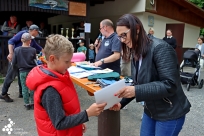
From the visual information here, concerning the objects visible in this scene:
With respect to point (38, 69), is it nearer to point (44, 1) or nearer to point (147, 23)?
point (44, 1)

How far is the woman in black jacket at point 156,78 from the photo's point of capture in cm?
131

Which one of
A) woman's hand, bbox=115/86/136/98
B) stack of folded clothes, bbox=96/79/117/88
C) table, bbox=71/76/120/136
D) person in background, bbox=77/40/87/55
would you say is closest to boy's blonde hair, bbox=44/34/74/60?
woman's hand, bbox=115/86/136/98

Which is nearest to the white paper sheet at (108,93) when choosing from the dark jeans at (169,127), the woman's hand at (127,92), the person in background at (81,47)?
the woman's hand at (127,92)

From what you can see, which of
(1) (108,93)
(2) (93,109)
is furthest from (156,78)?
(2) (93,109)

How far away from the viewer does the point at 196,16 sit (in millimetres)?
12352

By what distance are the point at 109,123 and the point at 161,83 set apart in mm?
1173

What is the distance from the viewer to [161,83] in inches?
51.7

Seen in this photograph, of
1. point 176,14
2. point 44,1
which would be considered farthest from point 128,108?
point 176,14

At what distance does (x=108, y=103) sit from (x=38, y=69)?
530 mm

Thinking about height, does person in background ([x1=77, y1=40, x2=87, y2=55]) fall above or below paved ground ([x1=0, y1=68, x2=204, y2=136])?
above

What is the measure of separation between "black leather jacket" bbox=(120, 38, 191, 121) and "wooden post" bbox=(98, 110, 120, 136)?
2.90ft

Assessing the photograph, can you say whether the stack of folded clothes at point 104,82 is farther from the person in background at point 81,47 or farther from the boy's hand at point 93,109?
the person in background at point 81,47

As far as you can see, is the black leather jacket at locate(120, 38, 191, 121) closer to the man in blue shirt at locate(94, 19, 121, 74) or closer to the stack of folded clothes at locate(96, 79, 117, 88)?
the stack of folded clothes at locate(96, 79, 117, 88)

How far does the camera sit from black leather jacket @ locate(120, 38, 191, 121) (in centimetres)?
130
